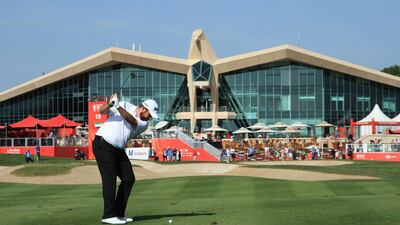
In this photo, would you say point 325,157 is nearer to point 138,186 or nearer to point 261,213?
point 138,186

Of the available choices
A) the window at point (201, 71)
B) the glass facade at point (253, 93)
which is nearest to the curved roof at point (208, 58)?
the window at point (201, 71)

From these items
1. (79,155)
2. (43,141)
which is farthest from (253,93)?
(79,155)

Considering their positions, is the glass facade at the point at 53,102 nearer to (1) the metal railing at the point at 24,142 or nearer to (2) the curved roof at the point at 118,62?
(2) the curved roof at the point at 118,62

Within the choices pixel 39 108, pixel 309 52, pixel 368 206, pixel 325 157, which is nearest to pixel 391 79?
pixel 309 52

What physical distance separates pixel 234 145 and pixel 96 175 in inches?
1337

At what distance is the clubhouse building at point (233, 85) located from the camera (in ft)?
291

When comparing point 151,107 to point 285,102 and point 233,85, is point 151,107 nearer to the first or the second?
point 285,102

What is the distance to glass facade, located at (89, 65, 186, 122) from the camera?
9106 cm

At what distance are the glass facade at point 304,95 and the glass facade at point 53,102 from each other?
1999cm

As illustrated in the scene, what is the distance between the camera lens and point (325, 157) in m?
61.6

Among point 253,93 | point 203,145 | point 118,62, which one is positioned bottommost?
point 203,145

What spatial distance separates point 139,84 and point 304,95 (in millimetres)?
21875

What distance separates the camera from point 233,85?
91.9 meters

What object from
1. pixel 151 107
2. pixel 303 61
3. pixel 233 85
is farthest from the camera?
pixel 233 85
